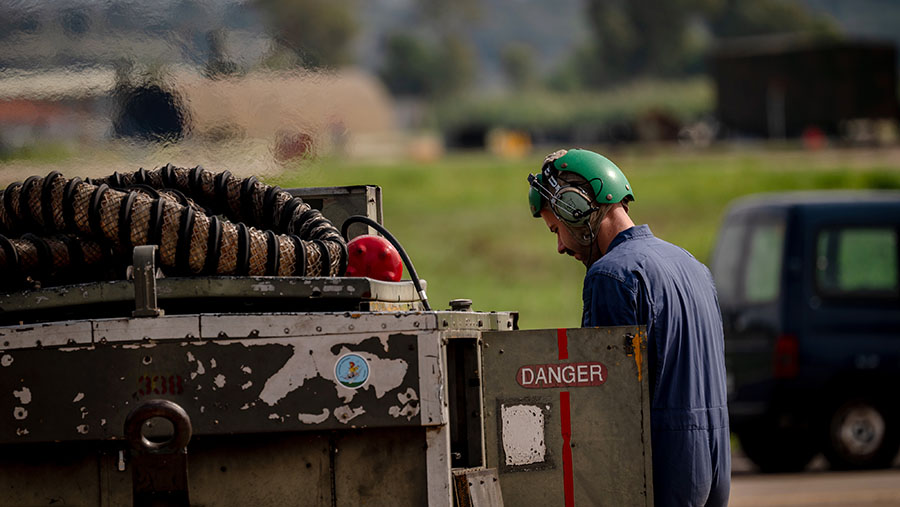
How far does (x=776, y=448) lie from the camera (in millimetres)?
14461

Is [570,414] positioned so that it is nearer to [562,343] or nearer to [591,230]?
[562,343]

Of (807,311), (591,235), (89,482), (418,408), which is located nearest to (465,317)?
(418,408)

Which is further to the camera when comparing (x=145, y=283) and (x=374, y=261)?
(x=374, y=261)

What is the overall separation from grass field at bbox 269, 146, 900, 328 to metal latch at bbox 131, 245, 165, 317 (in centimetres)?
2617

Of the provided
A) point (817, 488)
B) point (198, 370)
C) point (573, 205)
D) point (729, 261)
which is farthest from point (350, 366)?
point (729, 261)

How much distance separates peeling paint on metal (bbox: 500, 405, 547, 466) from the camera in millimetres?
4605

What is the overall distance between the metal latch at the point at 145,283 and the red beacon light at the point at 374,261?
1.02 meters

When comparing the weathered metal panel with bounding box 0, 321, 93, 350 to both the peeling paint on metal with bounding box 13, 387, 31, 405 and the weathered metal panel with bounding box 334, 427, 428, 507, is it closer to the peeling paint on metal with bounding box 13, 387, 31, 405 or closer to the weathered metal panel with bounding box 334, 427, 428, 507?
the peeling paint on metal with bounding box 13, 387, 31, 405

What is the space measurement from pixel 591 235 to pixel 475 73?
163889 mm

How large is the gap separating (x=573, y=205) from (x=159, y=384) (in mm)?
1590

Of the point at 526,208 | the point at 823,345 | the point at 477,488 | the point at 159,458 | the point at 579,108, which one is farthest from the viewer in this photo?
the point at 579,108

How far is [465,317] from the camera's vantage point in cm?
457

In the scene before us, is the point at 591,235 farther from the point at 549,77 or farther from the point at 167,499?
the point at 549,77

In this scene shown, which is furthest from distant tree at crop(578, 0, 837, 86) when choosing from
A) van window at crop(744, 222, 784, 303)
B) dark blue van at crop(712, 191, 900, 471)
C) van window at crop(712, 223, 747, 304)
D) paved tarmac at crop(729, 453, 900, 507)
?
paved tarmac at crop(729, 453, 900, 507)
